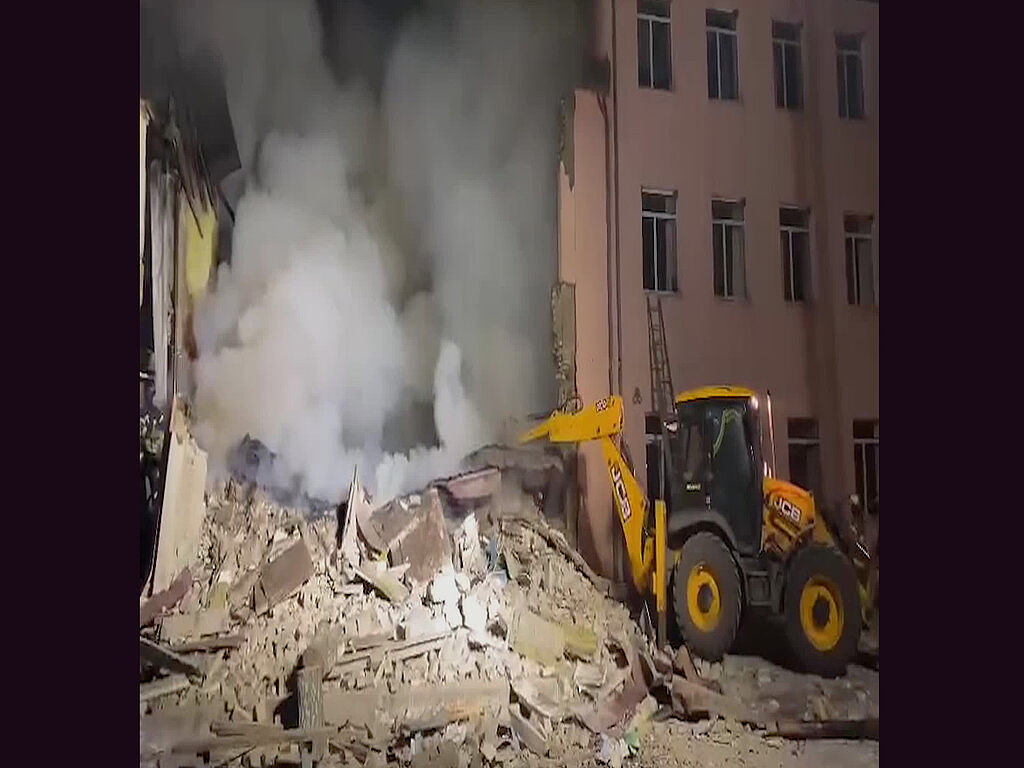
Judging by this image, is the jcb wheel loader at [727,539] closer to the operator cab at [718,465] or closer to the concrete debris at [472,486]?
the operator cab at [718,465]

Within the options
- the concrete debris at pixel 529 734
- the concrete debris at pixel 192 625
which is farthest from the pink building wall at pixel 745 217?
the concrete debris at pixel 192 625

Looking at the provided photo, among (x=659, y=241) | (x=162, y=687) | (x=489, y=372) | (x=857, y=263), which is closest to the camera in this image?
(x=162, y=687)

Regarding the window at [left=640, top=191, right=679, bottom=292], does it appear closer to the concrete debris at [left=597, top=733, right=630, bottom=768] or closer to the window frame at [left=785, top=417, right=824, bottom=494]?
the window frame at [left=785, top=417, right=824, bottom=494]

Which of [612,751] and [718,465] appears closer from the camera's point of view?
[612,751]

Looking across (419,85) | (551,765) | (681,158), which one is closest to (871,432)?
(681,158)

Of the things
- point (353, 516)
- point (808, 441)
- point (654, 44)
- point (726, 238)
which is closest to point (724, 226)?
point (726, 238)

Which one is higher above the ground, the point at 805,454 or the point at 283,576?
the point at 805,454

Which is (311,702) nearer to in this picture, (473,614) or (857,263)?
(473,614)
